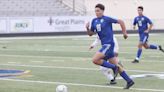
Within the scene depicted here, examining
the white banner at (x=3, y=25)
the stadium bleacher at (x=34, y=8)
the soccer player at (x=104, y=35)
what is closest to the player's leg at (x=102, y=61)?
the soccer player at (x=104, y=35)

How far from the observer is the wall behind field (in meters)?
49.2

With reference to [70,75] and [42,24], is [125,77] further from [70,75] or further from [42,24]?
[42,24]

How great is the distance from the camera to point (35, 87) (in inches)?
470

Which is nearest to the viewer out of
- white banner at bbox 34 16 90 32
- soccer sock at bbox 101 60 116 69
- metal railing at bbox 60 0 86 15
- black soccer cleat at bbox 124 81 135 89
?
black soccer cleat at bbox 124 81 135 89

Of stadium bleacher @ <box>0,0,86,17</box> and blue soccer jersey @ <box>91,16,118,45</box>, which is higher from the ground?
blue soccer jersey @ <box>91,16,118,45</box>

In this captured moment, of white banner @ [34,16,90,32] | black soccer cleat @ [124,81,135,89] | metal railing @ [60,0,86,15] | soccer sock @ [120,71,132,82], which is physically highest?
soccer sock @ [120,71,132,82]

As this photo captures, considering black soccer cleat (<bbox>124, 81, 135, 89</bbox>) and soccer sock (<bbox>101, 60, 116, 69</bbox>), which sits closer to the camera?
black soccer cleat (<bbox>124, 81, 135, 89</bbox>)

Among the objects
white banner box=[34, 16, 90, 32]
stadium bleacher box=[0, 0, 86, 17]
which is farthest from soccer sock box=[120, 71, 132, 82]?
stadium bleacher box=[0, 0, 86, 17]

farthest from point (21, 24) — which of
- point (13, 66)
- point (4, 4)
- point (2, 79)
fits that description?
point (2, 79)

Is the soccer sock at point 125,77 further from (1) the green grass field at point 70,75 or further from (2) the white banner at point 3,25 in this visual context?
(2) the white banner at point 3,25

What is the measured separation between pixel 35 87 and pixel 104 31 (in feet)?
6.32

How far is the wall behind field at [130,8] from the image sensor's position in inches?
1938

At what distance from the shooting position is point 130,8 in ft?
170

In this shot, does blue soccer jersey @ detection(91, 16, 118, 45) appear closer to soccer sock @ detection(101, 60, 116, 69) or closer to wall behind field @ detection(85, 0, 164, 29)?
soccer sock @ detection(101, 60, 116, 69)
